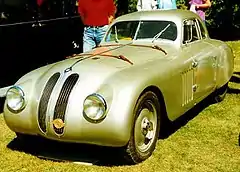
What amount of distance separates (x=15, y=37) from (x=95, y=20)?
1.61 m

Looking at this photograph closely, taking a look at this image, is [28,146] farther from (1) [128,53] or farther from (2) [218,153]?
(2) [218,153]

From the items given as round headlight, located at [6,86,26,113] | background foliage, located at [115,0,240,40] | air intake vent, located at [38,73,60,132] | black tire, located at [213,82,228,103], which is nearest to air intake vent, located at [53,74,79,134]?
air intake vent, located at [38,73,60,132]

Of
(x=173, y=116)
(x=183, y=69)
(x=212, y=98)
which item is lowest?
(x=212, y=98)

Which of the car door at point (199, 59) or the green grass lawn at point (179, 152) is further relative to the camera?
the car door at point (199, 59)

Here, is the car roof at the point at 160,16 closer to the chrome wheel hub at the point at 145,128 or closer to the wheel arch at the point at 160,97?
the wheel arch at the point at 160,97

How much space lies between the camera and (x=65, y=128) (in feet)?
14.8

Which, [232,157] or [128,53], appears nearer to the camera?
[232,157]

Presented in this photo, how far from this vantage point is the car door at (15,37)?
25.8 feet

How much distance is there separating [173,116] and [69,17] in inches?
210

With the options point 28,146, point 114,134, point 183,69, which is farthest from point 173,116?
point 28,146

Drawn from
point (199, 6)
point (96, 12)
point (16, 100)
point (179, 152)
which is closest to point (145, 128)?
point (179, 152)

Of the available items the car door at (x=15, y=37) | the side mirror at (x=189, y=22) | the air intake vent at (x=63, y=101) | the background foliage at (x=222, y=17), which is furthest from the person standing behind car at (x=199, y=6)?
the background foliage at (x=222, y=17)

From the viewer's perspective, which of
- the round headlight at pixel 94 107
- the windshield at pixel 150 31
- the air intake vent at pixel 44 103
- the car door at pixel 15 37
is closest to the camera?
the round headlight at pixel 94 107

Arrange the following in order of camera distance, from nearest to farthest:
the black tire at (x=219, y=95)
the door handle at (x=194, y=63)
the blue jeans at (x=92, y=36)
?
the door handle at (x=194, y=63) < the black tire at (x=219, y=95) < the blue jeans at (x=92, y=36)
